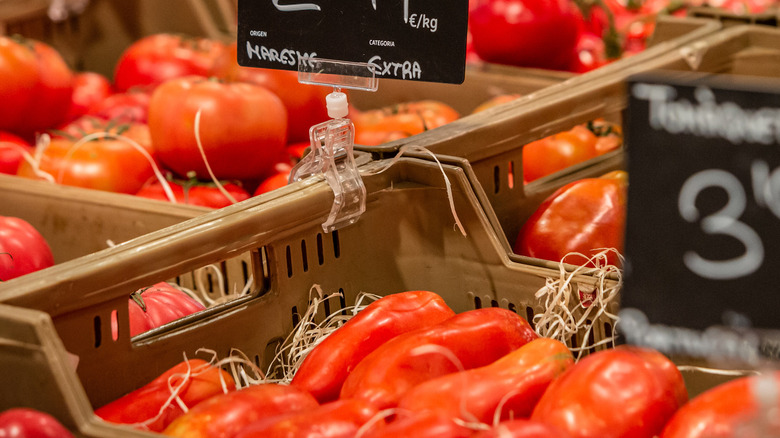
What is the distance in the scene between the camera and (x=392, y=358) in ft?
3.67

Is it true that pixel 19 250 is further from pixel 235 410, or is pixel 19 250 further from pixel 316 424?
pixel 316 424

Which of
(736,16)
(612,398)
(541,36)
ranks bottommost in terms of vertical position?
(612,398)

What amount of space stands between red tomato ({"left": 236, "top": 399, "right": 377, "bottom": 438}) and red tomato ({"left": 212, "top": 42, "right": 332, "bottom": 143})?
127 cm

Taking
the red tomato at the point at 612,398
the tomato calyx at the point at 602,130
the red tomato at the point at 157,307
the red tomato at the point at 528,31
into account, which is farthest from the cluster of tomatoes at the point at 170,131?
the red tomato at the point at 612,398

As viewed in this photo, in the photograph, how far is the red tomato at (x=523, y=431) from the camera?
34.2 inches

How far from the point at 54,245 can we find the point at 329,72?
83 centimetres

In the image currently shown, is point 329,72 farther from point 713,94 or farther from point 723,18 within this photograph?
point 723,18

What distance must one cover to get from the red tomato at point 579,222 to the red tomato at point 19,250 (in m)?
0.84

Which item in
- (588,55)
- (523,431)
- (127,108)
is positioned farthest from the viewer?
(588,55)

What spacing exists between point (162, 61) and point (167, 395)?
178cm

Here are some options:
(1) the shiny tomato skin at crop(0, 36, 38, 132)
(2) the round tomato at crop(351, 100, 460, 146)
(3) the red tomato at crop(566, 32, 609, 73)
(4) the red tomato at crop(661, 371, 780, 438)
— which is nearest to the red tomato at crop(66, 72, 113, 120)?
(1) the shiny tomato skin at crop(0, 36, 38, 132)

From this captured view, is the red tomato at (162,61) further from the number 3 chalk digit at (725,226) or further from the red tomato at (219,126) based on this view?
A: the number 3 chalk digit at (725,226)

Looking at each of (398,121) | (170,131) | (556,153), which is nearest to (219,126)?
(170,131)

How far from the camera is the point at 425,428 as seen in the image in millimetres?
914
